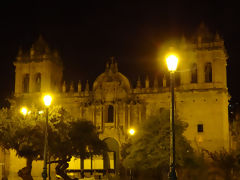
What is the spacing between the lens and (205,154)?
38.5m

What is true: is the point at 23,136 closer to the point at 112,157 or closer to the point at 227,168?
the point at 227,168

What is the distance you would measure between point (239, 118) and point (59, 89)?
23.6 m

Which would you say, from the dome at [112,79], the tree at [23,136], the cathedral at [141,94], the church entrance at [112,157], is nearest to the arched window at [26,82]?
the cathedral at [141,94]

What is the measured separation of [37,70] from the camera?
46.8m

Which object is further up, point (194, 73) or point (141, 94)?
point (194, 73)

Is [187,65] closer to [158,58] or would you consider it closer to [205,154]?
[158,58]

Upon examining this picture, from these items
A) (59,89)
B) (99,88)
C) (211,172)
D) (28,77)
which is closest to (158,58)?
(99,88)

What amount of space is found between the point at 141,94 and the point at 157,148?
559 inches

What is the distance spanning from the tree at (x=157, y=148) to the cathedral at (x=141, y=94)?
33.0ft

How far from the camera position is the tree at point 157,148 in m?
28.3

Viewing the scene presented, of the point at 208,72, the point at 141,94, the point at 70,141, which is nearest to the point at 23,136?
the point at 70,141

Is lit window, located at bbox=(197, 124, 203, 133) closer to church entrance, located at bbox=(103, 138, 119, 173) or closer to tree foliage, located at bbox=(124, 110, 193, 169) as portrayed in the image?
church entrance, located at bbox=(103, 138, 119, 173)

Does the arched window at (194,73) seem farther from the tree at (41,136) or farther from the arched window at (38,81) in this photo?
the arched window at (38,81)

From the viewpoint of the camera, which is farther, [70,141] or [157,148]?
[157,148]
